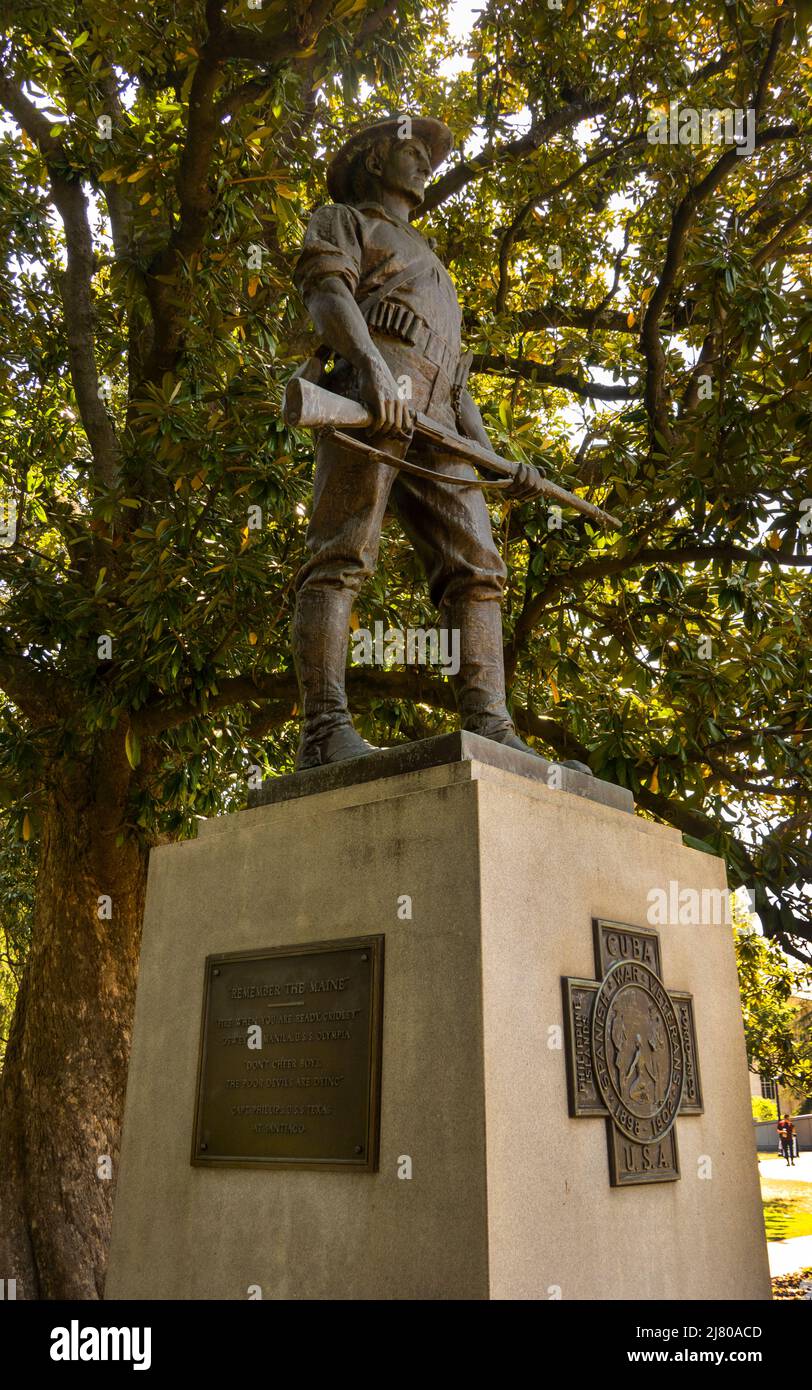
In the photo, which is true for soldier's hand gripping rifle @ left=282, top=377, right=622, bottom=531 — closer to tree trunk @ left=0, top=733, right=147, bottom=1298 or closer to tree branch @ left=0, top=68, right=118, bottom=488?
tree trunk @ left=0, top=733, right=147, bottom=1298

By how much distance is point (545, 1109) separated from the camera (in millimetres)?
3352

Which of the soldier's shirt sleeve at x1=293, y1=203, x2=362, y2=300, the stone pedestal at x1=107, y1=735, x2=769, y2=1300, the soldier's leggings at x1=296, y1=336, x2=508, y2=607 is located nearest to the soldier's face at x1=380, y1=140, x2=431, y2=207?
the soldier's shirt sleeve at x1=293, y1=203, x2=362, y2=300

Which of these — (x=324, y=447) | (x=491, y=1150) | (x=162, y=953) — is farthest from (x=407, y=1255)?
(x=324, y=447)

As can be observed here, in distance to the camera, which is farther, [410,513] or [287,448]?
[287,448]

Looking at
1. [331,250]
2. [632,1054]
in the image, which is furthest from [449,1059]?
[331,250]

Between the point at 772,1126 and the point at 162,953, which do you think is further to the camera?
the point at 772,1126

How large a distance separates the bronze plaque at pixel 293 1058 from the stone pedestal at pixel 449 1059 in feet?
0.19

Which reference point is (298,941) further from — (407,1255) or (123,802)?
(123,802)

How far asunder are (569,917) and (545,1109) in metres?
0.63

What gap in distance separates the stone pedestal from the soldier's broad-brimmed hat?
2.61 metres

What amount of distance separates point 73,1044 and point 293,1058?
492cm

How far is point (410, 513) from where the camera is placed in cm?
465

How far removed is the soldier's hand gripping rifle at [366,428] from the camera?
3832mm

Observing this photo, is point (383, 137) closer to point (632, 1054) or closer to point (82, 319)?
point (632, 1054)
